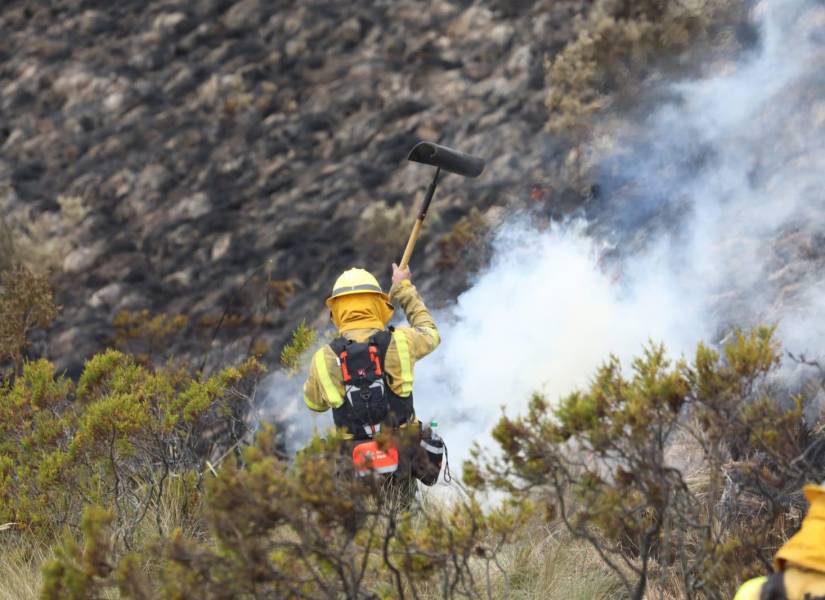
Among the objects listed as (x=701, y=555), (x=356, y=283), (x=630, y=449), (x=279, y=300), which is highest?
(x=279, y=300)

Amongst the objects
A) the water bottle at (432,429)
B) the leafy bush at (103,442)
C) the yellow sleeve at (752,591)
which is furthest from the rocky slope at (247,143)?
the yellow sleeve at (752,591)

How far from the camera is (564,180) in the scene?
9.43 metres

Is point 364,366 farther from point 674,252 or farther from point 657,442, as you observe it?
point 674,252

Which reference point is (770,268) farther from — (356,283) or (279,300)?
(279,300)

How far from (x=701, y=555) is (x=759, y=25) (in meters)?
7.09

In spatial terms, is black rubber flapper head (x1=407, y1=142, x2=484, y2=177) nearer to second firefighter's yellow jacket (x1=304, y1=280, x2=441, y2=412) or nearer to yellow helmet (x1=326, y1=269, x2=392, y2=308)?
yellow helmet (x1=326, y1=269, x2=392, y2=308)

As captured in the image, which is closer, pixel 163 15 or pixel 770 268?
pixel 770 268

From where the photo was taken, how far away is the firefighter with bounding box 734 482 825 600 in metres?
2.35

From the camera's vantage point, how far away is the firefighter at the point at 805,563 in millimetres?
2354

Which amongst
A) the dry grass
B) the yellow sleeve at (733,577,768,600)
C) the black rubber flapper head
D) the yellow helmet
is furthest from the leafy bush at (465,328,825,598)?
the black rubber flapper head

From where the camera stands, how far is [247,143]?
11703mm

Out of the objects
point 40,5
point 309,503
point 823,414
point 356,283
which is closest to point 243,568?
point 309,503

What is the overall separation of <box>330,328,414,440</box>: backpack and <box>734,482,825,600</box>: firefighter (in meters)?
2.46

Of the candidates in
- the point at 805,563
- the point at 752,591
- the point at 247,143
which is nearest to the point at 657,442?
the point at 752,591
